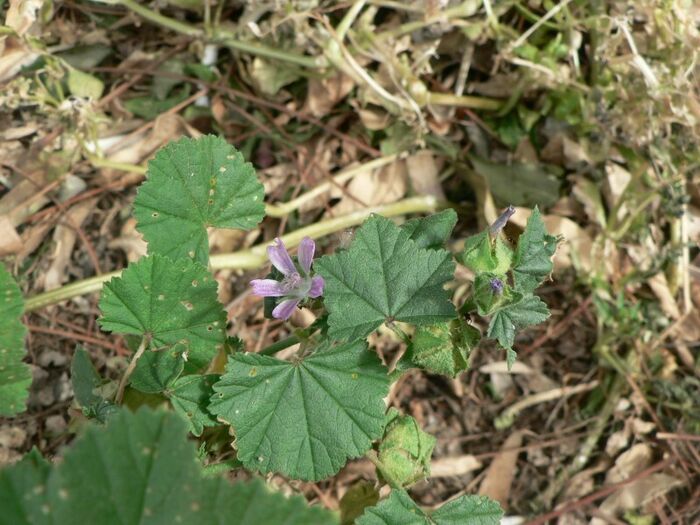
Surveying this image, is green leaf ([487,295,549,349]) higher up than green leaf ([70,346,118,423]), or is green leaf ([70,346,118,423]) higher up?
green leaf ([487,295,549,349])

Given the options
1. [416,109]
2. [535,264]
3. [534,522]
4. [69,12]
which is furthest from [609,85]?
[69,12]

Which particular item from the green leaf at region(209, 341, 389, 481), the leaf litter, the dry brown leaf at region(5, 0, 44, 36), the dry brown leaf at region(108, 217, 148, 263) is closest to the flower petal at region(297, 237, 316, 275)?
the green leaf at region(209, 341, 389, 481)

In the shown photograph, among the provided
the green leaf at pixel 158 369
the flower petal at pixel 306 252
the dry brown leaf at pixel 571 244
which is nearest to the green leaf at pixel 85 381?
the green leaf at pixel 158 369

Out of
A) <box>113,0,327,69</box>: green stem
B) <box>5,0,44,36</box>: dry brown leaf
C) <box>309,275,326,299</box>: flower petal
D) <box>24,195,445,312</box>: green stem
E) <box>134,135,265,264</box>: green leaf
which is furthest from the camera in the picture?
<box>113,0,327,69</box>: green stem

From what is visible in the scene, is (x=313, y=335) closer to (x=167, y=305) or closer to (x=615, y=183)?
(x=167, y=305)

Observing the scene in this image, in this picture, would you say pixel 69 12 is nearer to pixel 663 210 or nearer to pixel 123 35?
pixel 123 35

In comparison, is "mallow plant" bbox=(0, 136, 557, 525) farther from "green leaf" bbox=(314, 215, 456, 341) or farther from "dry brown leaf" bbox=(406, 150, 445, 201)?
"dry brown leaf" bbox=(406, 150, 445, 201)

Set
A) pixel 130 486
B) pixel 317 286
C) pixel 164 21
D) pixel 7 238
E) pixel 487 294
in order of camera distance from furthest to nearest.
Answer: pixel 164 21
pixel 7 238
pixel 317 286
pixel 487 294
pixel 130 486

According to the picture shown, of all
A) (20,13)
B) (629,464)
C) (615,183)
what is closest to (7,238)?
(20,13)
